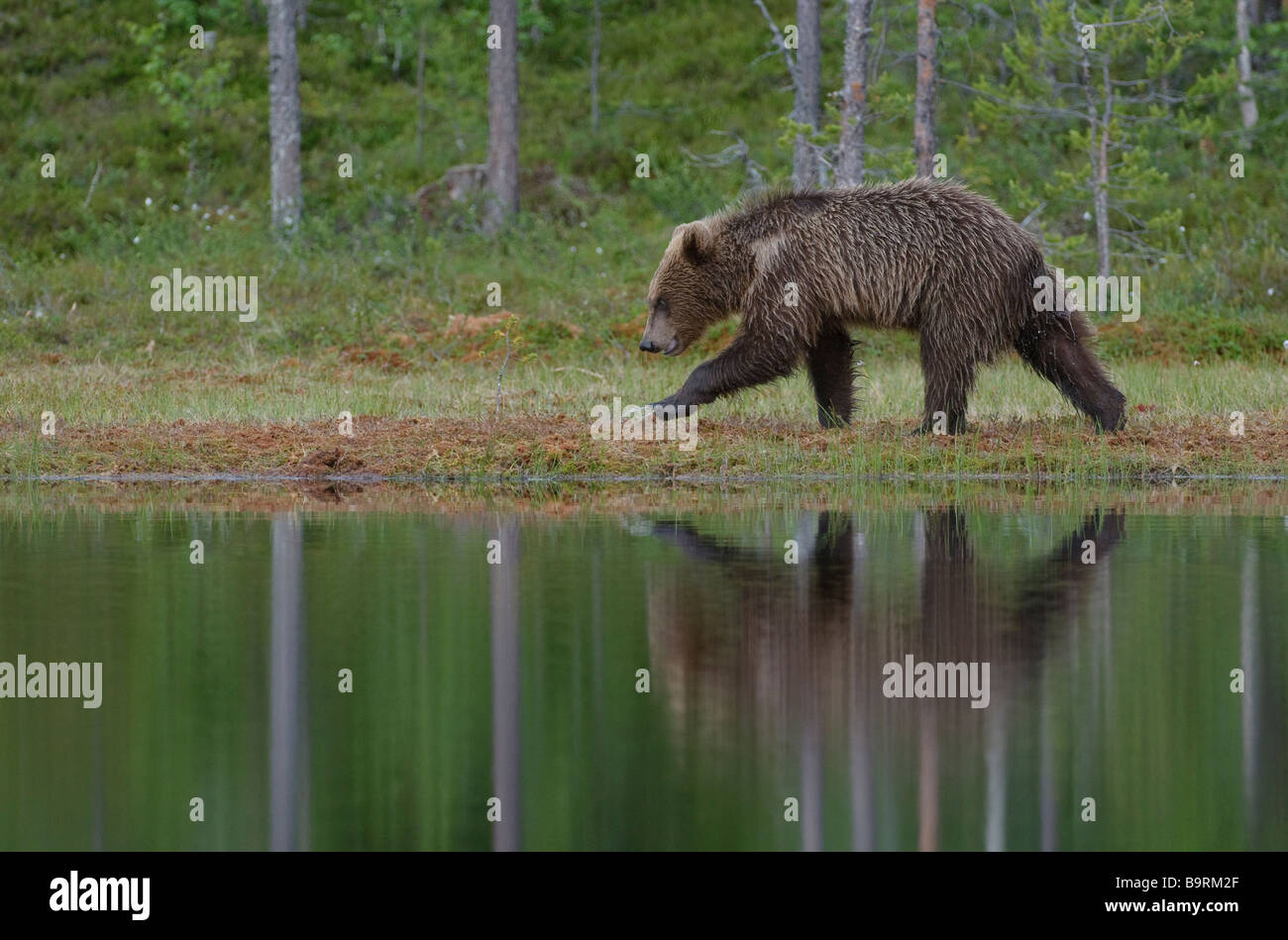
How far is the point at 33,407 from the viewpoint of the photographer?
17.0m

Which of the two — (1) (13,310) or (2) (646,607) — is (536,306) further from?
(2) (646,607)

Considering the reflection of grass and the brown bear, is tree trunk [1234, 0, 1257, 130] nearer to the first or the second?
the reflection of grass

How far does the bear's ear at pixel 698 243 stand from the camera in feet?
50.4

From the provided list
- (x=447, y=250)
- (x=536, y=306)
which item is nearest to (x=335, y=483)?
(x=536, y=306)

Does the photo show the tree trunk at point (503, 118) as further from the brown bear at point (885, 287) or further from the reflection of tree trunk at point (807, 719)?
the reflection of tree trunk at point (807, 719)

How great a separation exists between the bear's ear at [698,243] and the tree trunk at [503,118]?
47.1ft

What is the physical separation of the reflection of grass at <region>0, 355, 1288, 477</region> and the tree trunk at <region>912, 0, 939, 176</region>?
205 inches

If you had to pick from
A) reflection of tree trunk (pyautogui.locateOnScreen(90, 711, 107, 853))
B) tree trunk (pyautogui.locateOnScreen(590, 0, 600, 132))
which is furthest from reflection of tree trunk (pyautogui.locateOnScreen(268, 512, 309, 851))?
tree trunk (pyautogui.locateOnScreen(590, 0, 600, 132))

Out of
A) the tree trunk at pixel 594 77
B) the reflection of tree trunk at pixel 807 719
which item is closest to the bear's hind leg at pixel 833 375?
the reflection of tree trunk at pixel 807 719

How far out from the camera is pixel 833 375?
15711 millimetres

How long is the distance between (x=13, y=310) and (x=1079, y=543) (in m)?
17.3

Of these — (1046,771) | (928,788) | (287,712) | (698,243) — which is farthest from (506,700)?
(698,243)

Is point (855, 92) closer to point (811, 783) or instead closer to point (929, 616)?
point (929, 616)

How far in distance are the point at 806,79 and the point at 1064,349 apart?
1436cm
